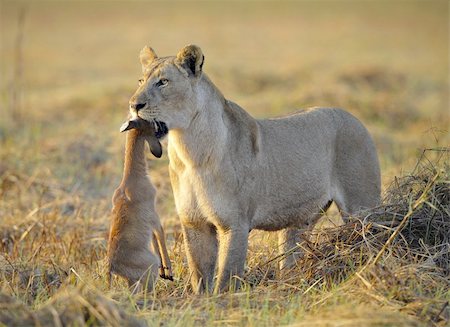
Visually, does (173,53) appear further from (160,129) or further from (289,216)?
(160,129)

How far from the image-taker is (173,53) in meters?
30.9

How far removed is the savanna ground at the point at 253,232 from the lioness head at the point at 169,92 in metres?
1.29

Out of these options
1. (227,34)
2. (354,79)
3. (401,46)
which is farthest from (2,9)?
(354,79)

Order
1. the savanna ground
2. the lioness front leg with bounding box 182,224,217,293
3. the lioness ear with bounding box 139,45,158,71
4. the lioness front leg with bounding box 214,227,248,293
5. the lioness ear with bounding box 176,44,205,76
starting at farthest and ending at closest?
1. the lioness ear with bounding box 139,45,158,71
2. the lioness front leg with bounding box 182,224,217,293
3. the lioness front leg with bounding box 214,227,248,293
4. the lioness ear with bounding box 176,44,205,76
5. the savanna ground

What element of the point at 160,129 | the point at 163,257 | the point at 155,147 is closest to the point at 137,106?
the point at 160,129

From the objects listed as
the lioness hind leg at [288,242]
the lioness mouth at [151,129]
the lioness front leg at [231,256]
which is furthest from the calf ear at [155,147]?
the lioness hind leg at [288,242]

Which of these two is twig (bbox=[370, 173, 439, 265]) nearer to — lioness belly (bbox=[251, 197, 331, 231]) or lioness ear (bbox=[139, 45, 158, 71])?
lioness belly (bbox=[251, 197, 331, 231])

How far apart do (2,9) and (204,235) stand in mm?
55828

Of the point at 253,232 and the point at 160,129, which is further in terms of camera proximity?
the point at 253,232

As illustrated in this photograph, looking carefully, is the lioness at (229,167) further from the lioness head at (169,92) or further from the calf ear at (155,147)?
the calf ear at (155,147)

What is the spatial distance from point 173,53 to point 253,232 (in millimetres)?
23148

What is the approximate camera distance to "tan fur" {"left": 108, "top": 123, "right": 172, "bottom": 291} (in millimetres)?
6555

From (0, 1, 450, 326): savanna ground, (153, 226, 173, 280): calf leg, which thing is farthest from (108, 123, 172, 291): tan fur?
(0, 1, 450, 326): savanna ground

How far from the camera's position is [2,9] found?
59031mm
